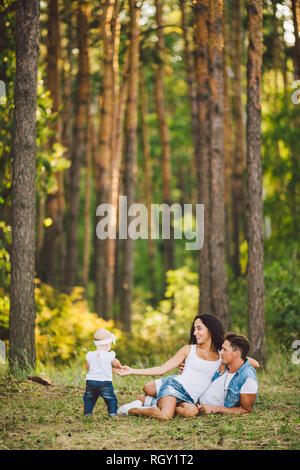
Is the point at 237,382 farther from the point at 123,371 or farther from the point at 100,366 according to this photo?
the point at 100,366

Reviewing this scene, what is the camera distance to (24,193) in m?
8.44

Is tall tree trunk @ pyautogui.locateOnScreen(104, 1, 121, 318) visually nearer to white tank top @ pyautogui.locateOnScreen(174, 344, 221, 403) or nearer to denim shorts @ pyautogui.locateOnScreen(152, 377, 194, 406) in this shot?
white tank top @ pyautogui.locateOnScreen(174, 344, 221, 403)

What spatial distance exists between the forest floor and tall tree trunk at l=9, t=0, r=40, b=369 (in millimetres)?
691

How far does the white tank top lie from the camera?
6.55 meters

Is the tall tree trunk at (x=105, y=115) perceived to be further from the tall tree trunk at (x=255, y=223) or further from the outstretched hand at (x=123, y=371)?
the outstretched hand at (x=123, y=371)

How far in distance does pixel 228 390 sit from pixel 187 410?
54 centimetres

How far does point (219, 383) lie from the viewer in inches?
256

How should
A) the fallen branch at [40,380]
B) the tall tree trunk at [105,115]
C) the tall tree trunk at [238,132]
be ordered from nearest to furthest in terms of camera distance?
the fallen branch at [40,380], the tall tree trunk at [105,115], the tall tree trunk at [238,132]

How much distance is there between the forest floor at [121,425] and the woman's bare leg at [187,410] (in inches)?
2.8

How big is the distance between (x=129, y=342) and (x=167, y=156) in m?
9.08

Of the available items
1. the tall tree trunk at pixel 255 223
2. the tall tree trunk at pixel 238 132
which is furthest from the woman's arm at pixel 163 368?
the tall tree trunk at pixel 238 132

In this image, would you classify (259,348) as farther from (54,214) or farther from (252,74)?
(54,214)

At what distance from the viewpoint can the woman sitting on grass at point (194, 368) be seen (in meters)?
6.44
